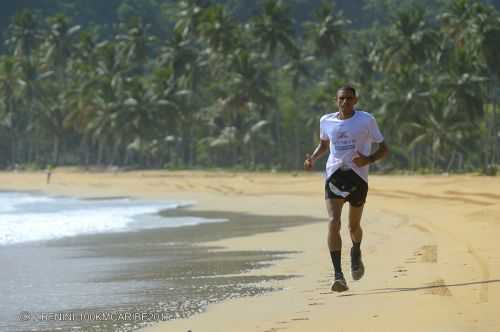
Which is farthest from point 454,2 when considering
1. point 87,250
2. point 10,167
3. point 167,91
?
point 87,250

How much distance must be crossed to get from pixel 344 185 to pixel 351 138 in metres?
0.35

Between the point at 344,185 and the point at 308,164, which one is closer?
the point at 344,185

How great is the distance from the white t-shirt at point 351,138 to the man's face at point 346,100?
7 centimetres

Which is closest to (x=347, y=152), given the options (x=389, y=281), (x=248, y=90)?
(x=389, y=281)

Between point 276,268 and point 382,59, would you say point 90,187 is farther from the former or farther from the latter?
point 276,268

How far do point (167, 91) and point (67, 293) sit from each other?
54.5 m

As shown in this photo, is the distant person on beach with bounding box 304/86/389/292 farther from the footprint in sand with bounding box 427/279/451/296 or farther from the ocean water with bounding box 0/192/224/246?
the ocean water with bounding box 0/192/224/246

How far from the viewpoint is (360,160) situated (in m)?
7.22

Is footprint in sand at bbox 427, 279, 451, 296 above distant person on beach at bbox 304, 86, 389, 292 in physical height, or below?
below

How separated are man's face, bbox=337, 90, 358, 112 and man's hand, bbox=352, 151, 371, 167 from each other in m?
0.33

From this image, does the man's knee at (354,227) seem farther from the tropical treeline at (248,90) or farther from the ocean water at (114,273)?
the tropical treeline at (248,90)

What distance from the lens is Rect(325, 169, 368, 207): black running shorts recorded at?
7.27 meters

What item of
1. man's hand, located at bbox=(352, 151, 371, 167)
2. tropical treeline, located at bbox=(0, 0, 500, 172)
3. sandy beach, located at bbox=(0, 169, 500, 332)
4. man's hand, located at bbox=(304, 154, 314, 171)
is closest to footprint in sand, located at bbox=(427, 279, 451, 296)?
sandy beach, located at bbox=(0, 169, 500, 332)

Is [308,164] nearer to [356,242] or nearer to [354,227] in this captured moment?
[354,227]
